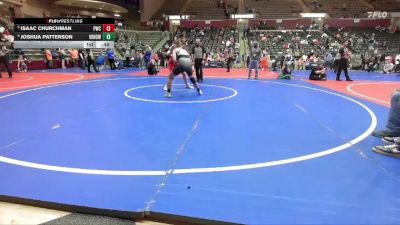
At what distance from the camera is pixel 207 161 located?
152 inches

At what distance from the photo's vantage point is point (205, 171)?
3545 millimetres

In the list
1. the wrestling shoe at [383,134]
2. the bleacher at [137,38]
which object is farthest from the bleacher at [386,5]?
the wrestling shoe at [383,134]

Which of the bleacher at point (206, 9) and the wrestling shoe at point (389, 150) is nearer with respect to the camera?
the wrestling shoe at point (389, 150)

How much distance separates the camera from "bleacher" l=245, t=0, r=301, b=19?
122 feet

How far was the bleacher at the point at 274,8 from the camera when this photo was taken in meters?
37.2

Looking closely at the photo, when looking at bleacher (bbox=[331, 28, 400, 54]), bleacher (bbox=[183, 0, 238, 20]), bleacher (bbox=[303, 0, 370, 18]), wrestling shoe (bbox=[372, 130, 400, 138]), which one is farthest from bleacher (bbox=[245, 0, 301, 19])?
wrestling shoe (bbox=[372, 130, 400, 138])

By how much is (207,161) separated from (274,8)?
126ft

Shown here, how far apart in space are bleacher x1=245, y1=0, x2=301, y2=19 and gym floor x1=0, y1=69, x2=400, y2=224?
32.3 meters

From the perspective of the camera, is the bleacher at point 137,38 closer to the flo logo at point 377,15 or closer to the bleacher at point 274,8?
the bleacher at point 274,8

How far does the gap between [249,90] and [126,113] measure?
190 inches

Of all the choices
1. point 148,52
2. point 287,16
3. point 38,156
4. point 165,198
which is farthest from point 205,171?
point 287,16

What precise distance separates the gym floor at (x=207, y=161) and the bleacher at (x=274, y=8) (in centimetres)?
3232
